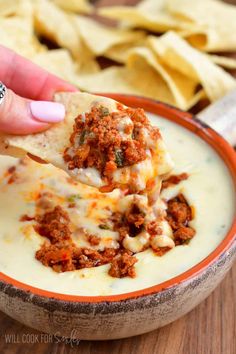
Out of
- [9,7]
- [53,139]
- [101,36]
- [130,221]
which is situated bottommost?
[9,7]

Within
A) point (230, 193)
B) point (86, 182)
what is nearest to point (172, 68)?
point (230, 193)

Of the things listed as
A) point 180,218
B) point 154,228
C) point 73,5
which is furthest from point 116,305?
point 73,5

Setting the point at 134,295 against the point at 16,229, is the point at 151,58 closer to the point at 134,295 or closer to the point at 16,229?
the point at 16,229

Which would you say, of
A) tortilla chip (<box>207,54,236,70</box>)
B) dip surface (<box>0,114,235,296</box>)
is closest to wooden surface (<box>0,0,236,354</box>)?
dip surface (<box>0,114,235,296</box>)

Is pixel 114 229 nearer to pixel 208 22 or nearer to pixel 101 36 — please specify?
pixel 101 36

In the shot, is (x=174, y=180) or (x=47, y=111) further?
(x=174, y=180)

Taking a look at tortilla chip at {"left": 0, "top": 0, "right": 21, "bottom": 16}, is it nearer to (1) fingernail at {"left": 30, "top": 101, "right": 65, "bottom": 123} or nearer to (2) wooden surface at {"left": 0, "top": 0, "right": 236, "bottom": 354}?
(1) fingernail at {"left": 30, "top": 101, "right": 65, "bottom": 123}

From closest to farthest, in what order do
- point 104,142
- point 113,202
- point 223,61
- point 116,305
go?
point 116,305 < point 104,142 < point 113,202 < point 223,61
